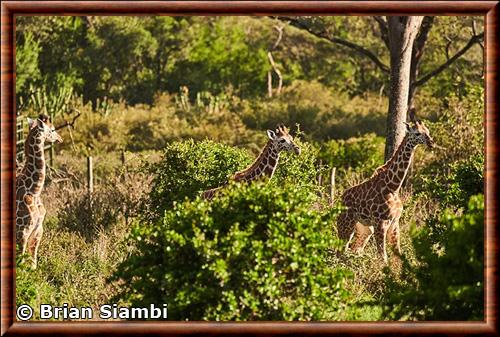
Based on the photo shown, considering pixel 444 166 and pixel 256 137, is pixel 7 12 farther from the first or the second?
pixel 256 137

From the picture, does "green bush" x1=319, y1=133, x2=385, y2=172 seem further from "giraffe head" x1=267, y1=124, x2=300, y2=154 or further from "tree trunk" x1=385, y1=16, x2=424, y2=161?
"giraffe head" x1=267, y1=124, x2=300, y2=154

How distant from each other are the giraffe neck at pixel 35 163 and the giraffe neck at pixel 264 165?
241cm

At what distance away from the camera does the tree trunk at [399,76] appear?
637 inches

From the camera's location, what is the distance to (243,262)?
25.6 feet

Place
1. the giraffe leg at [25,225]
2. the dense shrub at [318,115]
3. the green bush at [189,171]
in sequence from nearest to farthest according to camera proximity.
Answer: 1. the giraffe leg at [25,225]
2. the green bush at [189,171]
3. the dense shrub at [318,115]

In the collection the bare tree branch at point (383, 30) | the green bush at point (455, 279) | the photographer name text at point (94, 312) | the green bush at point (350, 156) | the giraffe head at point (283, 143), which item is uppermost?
the bare tree branch at point (383, 30)

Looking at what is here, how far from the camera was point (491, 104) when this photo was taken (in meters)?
8.12

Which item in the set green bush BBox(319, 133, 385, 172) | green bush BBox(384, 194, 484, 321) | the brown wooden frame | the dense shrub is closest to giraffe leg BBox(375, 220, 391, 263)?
green bush BBox(384, 194, 484, 321)

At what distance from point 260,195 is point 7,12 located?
2.81m

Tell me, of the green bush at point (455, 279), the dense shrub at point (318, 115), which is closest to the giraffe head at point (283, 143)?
the green bush at point (455, 279)

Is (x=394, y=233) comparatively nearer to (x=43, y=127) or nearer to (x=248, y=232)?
(x=248, y=232)

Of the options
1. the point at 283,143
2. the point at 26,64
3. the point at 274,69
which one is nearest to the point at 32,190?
the point at 283,143

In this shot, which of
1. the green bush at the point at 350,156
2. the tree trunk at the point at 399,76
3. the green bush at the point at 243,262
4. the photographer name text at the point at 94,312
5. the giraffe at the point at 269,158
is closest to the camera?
the green bush at the point at 243,262

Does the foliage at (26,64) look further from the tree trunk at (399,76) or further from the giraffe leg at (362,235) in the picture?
the giraffe leg at (362,235)
